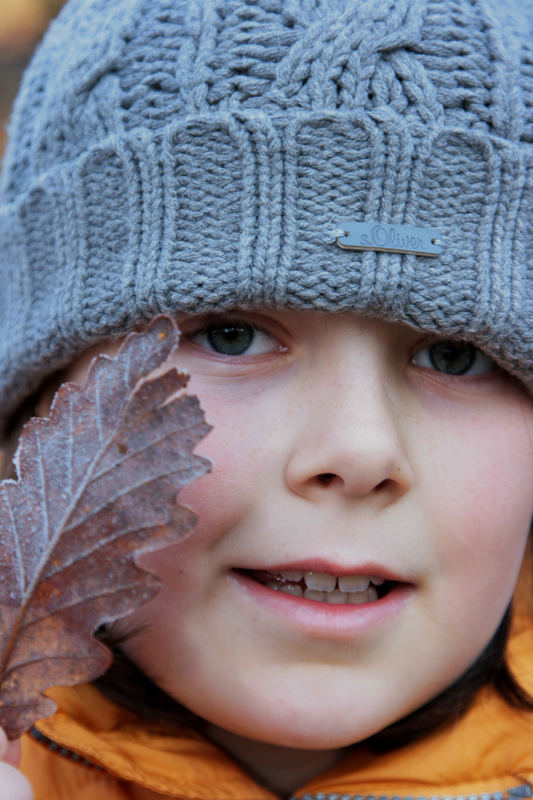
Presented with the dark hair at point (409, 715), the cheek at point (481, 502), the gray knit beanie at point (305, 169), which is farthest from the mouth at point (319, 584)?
the gray knit beanie at point (305, 169)

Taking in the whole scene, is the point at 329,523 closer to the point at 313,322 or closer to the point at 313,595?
the point at 313,595

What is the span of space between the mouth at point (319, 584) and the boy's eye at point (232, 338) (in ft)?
0.94

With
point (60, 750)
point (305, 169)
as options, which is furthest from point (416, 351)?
point (60, 750)

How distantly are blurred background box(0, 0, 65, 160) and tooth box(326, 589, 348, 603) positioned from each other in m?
4.83

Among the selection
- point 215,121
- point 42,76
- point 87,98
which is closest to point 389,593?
point 215,121

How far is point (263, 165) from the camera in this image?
41.0 inches

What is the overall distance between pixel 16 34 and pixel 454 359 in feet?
17.0

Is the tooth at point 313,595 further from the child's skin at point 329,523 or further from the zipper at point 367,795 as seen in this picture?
the zipper at point 367,795

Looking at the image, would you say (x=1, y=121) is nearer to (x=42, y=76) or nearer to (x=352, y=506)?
(x=42, y=76)

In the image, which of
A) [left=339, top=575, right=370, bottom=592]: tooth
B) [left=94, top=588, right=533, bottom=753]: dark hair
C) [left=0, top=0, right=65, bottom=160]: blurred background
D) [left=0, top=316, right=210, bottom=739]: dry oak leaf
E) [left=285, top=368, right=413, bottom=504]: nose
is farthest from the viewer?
[left=0, top=0, right=65, bottom=160]: blurred background

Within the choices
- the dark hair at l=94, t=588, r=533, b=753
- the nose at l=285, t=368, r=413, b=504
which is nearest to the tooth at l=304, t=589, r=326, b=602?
the nose at l=285, t=368, r=413, b=504

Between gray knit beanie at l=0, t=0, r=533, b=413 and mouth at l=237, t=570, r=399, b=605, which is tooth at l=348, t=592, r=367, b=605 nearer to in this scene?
mouth at l=237, t=570, r=399, b=605

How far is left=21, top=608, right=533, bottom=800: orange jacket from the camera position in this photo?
1155 mm

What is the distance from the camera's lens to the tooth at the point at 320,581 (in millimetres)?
1089
